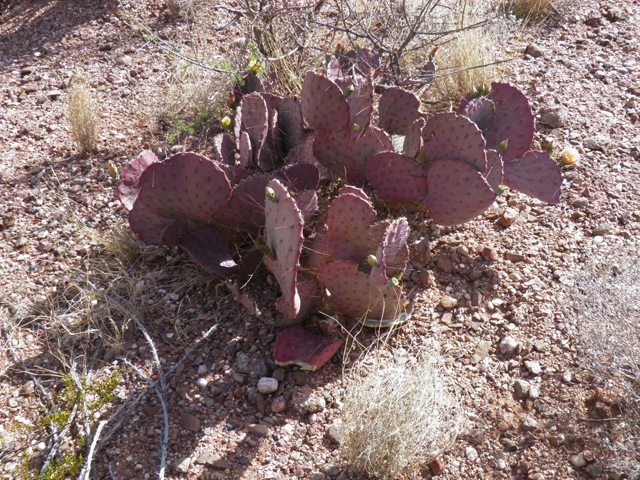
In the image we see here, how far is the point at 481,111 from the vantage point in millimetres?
2932

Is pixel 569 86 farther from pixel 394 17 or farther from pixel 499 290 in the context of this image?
pixel 499 290

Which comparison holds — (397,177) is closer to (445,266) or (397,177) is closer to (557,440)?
(445,266)

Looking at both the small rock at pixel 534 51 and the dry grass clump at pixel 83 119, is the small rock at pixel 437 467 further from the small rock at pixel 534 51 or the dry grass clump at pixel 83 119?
the small rock at pixel 534 51

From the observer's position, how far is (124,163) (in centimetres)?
357

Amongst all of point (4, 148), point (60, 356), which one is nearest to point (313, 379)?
point (60, 356)

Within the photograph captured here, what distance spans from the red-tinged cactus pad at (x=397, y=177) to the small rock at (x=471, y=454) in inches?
44.8

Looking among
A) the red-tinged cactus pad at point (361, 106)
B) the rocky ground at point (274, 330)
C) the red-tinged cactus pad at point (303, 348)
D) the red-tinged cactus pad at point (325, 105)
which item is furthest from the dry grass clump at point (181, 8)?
the red-tinged cactus pad at point (303, 348)

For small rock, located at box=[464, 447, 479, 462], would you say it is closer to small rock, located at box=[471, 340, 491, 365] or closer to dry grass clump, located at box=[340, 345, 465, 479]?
dry grass clump, located at box=[340, 345, 465, 479]

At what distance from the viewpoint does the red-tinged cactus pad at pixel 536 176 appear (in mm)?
2805

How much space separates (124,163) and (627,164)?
2.96 metres

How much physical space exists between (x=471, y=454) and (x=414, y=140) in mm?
1428

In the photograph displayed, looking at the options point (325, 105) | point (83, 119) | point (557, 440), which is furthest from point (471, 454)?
point (83, 119)

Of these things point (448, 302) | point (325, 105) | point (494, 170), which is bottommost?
point (448, 302)

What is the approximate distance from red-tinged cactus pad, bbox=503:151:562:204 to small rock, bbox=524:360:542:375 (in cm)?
80
